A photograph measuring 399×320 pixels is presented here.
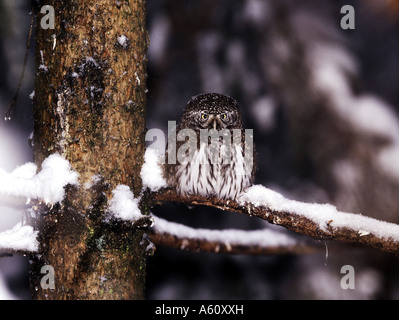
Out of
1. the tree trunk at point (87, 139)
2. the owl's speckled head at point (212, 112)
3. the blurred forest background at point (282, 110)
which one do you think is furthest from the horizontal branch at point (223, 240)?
the owl's speckled head at point (212, 112)

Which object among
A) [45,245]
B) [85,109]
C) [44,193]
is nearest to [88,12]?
[85,109]

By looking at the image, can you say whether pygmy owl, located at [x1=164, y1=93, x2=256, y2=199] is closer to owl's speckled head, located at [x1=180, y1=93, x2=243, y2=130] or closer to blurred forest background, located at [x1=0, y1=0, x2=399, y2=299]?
owl's speckled head, located at [x1=180, y1=93, x2=243, y2=130]

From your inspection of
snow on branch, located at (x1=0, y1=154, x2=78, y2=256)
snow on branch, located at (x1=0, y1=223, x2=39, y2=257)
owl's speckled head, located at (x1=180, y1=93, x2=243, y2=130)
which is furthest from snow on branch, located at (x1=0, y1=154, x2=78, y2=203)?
owl's speckled head, located at (x1=180, y1=93, x2=243, y2=130)

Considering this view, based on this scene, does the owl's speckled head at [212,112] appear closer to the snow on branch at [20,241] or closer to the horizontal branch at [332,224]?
the horizontal branch at [332,224]

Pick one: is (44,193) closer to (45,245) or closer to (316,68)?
(45,245)

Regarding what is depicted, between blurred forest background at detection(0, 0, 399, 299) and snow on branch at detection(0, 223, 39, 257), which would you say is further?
blurred forest background at detection(0, 0, 399, 299)

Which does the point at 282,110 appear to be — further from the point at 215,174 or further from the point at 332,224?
the point at 332,224

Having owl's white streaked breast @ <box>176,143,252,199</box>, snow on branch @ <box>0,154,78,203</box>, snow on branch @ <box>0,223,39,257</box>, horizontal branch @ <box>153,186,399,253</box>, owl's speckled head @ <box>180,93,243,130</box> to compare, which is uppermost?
owl's speckled head @ <box>180,93,243,130</box>

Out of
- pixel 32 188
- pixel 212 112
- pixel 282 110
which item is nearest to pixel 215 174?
pixel 212 112
